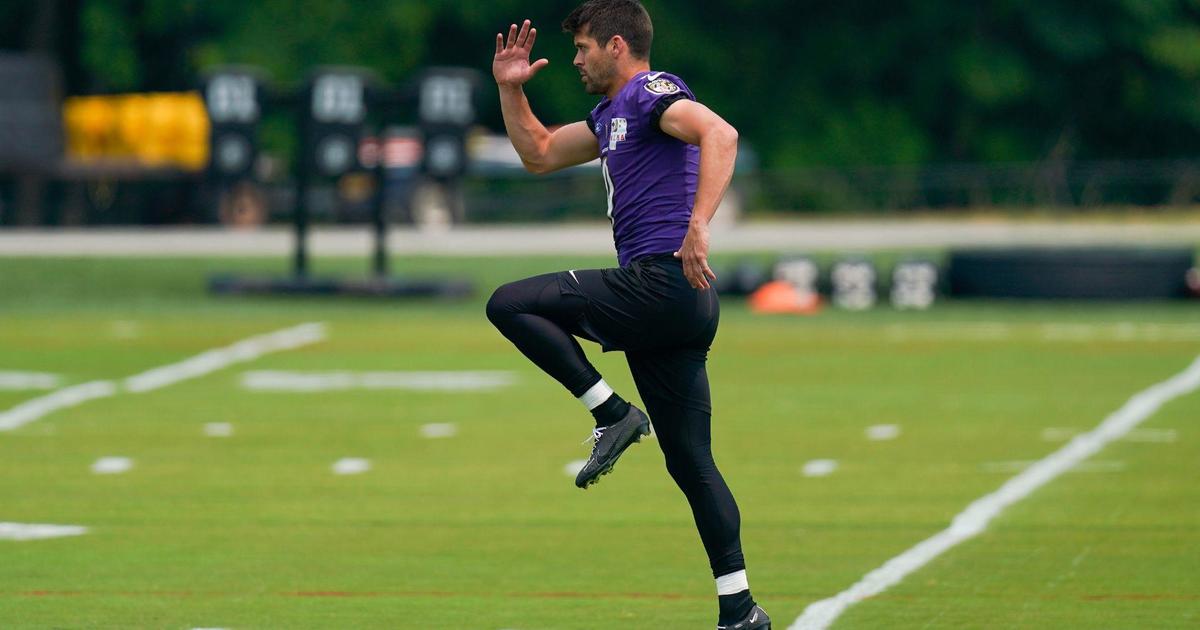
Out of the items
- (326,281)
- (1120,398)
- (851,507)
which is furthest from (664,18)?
(851,507)

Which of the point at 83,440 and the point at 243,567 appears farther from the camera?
the point at 83,440

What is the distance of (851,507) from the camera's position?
35.4 ft

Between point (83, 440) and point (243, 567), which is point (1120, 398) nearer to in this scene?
point (83, 440)

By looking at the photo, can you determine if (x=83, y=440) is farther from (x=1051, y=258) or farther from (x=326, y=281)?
(x=1051, y=258)

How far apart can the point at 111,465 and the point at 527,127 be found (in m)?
5.29

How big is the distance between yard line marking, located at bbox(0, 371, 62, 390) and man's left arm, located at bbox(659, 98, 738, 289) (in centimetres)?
1025

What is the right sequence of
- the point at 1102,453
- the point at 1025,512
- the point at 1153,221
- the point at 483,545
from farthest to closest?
the point at 1153,221
the point at 1102,453
the point at 1025,512
the point at 483,545

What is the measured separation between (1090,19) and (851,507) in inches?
1854

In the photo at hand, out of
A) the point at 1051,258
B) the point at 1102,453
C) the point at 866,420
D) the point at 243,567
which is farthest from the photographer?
the point at 1051,258

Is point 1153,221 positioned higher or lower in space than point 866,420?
lower

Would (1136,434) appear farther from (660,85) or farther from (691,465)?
(660,85)

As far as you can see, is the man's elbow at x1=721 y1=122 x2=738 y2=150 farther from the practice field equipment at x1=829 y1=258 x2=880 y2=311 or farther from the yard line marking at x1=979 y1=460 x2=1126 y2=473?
the practice field equipment at x1=829 y1=258 x2=880 y2=311

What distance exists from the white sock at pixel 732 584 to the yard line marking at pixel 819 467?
4788 millimetres

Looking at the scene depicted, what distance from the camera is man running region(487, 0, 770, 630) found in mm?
7117
